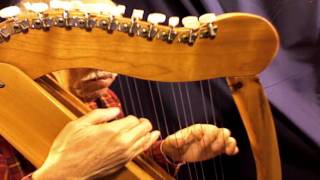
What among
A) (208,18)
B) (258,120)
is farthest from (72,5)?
(258,120)

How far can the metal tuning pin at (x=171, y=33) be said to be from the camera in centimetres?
72

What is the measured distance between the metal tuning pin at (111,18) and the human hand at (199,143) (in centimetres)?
Result: 44

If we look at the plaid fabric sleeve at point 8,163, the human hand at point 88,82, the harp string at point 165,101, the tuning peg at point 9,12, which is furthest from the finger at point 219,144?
the tuning peg at point 9,12

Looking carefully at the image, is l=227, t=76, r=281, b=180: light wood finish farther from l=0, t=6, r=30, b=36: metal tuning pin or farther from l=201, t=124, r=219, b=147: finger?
l=0, t=6, r=30, b=36: metal tuning pin

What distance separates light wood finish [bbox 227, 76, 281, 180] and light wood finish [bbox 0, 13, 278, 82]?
39mm

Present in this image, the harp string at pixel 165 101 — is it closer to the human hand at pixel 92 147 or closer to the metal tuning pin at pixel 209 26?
the human hand at pixel 92 147

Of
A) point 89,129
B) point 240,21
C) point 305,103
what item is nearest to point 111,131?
point 89,129

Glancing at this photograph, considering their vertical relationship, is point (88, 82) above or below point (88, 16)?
below

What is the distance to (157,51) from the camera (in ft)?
2.47

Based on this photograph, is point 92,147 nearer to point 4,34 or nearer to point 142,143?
point 142,143

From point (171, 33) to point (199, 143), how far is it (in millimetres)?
502

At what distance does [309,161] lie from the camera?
4.29 feet

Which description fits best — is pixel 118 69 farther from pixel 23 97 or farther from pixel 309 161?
pixel 309 161

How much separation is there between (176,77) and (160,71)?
28 mm
